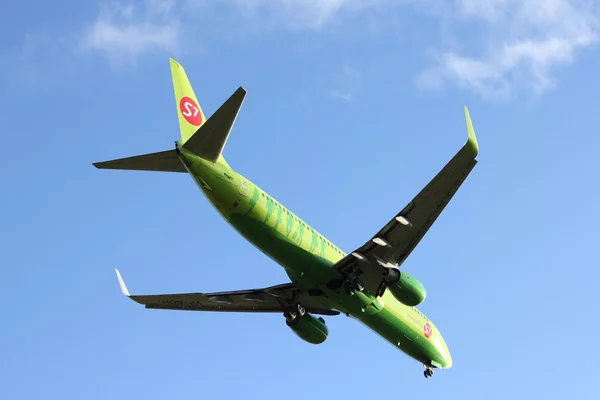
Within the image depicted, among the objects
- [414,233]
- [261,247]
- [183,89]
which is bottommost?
[261,247]

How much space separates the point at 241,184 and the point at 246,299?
10.8 metres

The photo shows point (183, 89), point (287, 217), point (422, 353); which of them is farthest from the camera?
point (422, 353)

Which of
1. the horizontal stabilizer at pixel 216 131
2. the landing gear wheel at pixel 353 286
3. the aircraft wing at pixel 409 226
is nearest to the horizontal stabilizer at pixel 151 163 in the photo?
the horizontal stabilizer at pixel 216 131

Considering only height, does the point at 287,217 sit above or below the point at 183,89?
below

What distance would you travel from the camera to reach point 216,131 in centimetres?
3291

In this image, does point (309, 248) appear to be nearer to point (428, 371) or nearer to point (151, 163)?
point (151, 163)

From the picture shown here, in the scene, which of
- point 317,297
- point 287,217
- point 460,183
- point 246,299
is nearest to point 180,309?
point 246,299

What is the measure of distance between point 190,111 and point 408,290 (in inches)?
483

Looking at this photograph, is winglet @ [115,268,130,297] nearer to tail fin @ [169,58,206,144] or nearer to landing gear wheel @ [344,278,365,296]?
tail fin @ [169,58,206,144]

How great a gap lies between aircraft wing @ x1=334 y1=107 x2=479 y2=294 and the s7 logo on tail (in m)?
8.86

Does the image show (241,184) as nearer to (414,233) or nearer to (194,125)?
(194,125)

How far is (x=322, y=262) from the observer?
3744cm

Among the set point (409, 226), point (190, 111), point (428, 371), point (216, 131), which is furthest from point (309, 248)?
point (428, 371)

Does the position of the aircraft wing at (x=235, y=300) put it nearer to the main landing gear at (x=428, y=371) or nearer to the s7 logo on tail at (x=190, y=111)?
the main landing gear at (x=428, y=371)
